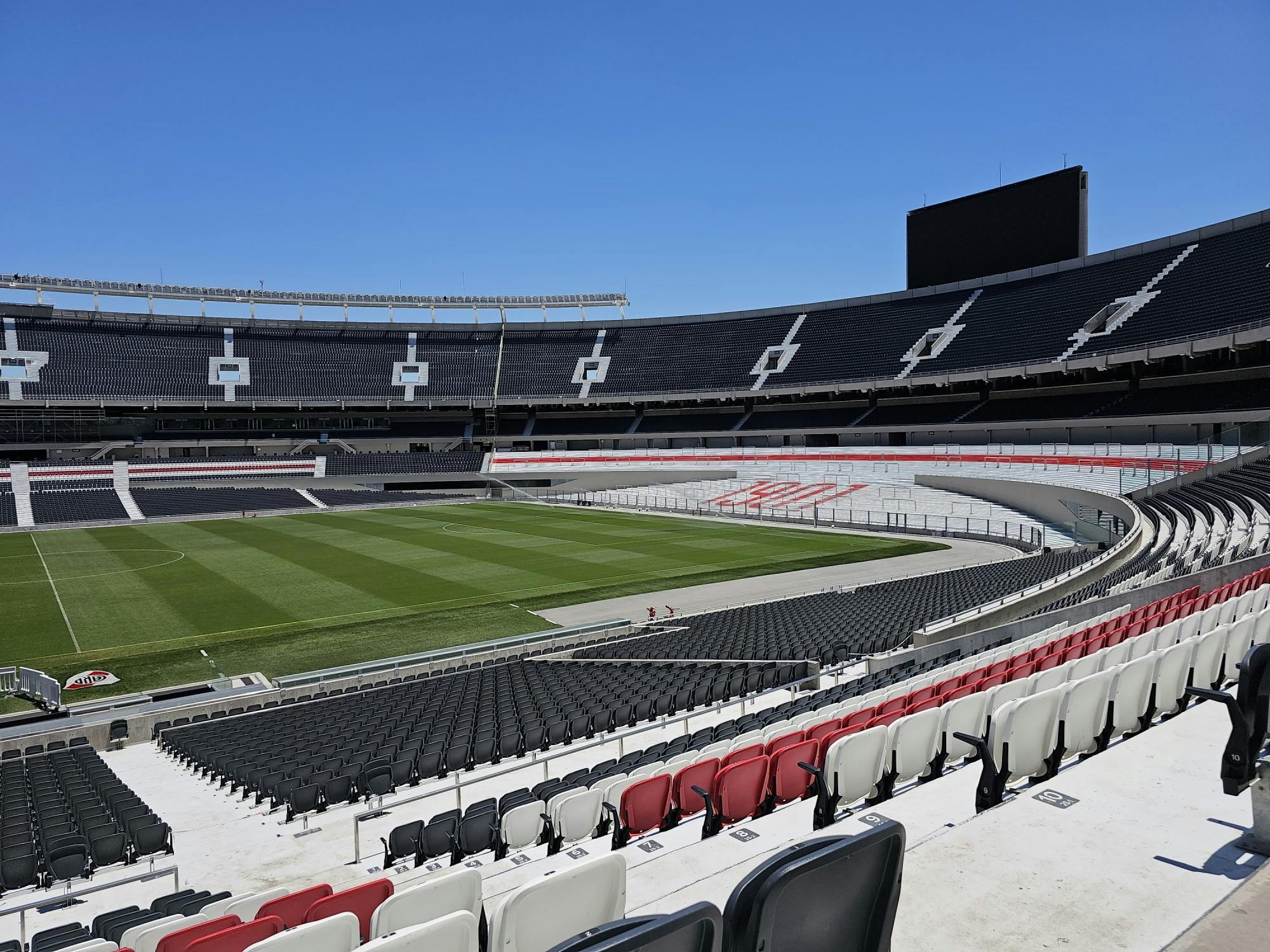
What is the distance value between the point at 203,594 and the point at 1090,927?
29070 mm

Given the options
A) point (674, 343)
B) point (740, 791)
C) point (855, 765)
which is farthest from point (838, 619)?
point (674, 343)

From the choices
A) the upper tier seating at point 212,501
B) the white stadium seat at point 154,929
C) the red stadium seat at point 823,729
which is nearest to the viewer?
the white stadium seat at point 154,929

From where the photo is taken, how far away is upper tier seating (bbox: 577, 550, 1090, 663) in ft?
50.6

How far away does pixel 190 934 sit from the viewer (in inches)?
152

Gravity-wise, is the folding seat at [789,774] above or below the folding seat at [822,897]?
below

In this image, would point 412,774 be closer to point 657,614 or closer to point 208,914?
point 208,914

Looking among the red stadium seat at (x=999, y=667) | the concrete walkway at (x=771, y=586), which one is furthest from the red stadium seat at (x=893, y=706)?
the concrete walkway at (x=771, y=586)

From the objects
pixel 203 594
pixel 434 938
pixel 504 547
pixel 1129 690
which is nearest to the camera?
pixel 434 938

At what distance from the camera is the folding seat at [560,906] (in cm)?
245

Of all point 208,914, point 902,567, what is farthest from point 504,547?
point 208,914

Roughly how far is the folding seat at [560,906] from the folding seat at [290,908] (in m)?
2.13

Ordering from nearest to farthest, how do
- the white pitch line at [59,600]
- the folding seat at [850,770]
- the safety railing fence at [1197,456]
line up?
the folding seat at [850,770] < the white pitch line at [59,600] < the safety railing fence at [1197,456]

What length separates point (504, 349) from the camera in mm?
84188

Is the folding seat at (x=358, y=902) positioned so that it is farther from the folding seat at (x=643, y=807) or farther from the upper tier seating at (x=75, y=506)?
the upper tier seating at (x=75, y=506)
